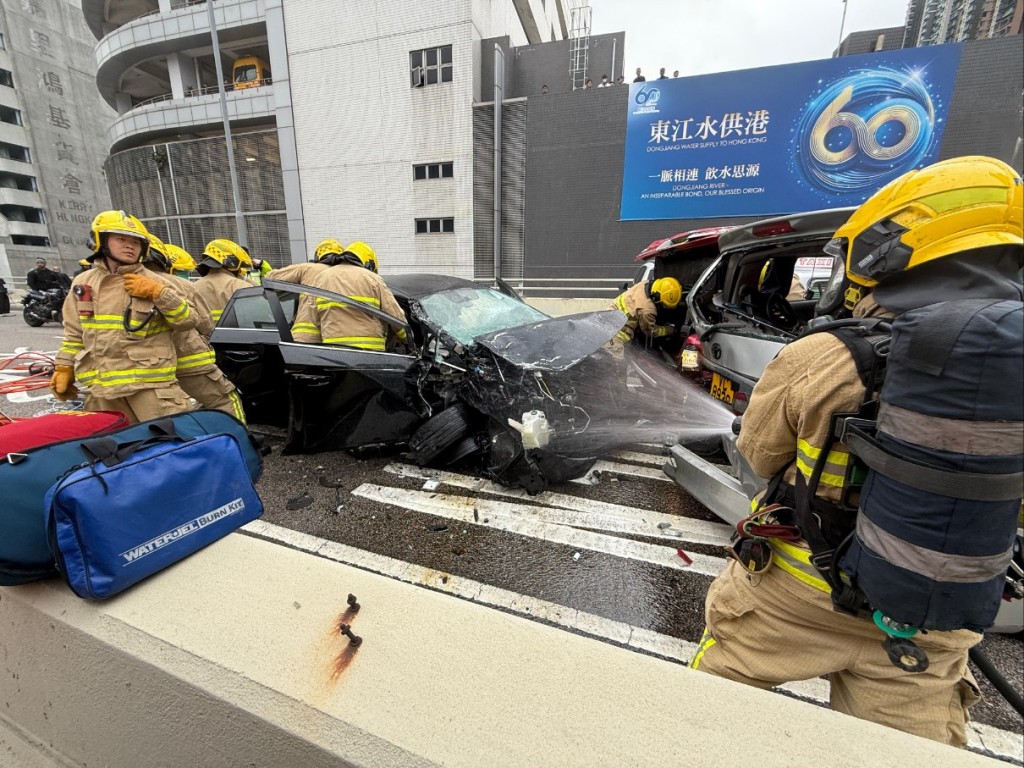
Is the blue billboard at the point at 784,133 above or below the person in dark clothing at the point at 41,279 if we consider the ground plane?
above

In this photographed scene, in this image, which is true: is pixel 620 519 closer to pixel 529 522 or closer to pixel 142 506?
pixel 529 522

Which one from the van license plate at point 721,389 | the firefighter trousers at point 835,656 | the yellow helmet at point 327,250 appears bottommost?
the firefighter trousers at point 835,656

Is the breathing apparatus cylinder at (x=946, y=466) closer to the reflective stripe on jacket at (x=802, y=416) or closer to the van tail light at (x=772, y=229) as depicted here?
the reflective stripe on jacket at (x=802, y=416)

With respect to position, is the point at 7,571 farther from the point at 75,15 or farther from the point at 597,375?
the point at 75,15

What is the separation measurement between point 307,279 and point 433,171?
508 inches

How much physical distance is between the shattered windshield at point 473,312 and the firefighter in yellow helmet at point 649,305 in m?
0.92

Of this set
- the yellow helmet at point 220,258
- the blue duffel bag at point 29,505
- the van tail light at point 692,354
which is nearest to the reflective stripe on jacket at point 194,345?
the blue duffel bag at point 29,505

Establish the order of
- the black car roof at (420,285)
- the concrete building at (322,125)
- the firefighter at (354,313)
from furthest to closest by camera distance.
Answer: the concrete building at (322,125) → the black car roof at (420,285) → the firefighter at (354,313)

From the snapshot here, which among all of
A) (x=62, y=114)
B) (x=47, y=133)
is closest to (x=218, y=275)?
(x=47, y=133)

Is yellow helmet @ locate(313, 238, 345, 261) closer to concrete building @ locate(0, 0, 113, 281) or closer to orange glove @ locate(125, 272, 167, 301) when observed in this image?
orange glove @ locate(125, 272, 167, 301)

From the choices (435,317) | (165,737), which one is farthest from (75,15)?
(165,737)

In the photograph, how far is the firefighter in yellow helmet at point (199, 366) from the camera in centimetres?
335

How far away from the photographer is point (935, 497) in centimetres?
90

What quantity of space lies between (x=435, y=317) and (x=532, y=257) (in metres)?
12.7
